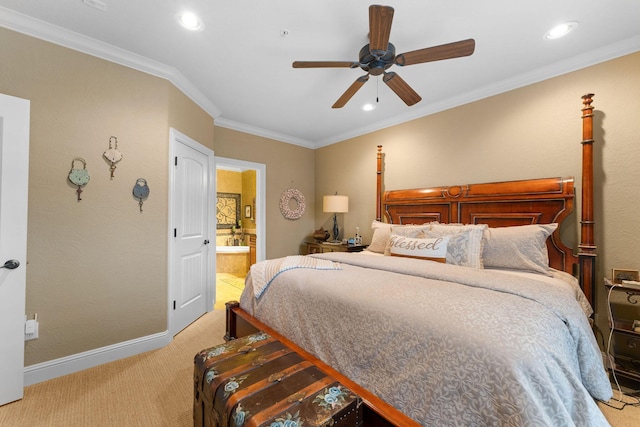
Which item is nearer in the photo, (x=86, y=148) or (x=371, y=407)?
(x=371, y=407)

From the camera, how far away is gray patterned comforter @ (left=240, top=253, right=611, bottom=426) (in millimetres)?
911

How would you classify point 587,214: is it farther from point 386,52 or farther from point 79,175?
point 79,175

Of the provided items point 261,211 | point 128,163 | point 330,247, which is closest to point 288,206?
point 261,211

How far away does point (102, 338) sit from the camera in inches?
88.4

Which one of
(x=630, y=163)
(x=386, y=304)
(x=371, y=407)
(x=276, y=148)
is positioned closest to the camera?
(x=371, y=407)

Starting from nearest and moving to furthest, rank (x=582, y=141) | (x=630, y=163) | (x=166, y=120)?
(x=630, y=163) → (x=582, y=141) → (x=166, y=120)

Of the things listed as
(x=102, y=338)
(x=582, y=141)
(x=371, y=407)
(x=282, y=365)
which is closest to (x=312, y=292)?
(x=282, y=365)

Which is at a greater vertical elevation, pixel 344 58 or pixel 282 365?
pixel 344 58

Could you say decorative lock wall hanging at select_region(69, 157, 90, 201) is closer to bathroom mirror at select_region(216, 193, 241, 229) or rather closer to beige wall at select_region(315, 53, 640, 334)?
beige wall at select_region(315, 53, 640, 334)

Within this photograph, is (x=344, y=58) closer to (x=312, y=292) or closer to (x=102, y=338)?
(x=312, y=292)

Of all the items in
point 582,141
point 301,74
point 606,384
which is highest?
point 301,74

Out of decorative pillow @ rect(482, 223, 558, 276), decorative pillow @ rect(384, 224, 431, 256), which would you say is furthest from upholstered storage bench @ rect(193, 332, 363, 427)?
decorative pillow @ rect(482, 223, 558, 276)

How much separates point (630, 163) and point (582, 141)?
1.20ft

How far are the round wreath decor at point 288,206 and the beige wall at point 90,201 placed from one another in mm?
2195
